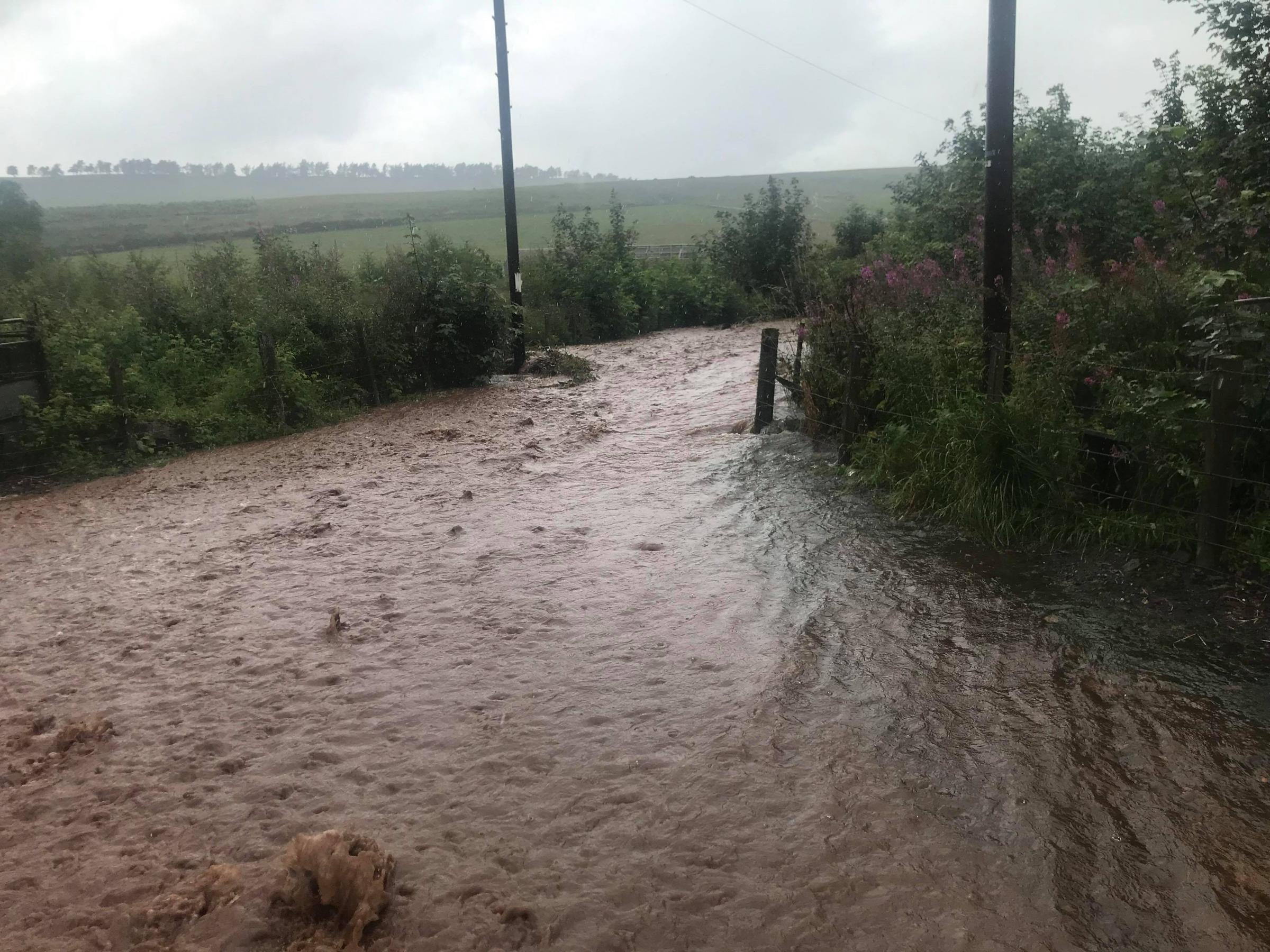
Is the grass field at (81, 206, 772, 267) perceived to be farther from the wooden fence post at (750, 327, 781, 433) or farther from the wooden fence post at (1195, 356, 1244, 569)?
the wooden fence post at (1195, 356, 1244, 569)

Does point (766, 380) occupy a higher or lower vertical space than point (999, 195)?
lower

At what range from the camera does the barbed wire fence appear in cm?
561

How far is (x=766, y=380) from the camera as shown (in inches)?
441

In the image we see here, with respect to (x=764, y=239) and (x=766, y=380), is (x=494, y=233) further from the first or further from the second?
(x=766, y=380)

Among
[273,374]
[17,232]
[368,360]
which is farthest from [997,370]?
[17,232]

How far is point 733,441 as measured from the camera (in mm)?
11328

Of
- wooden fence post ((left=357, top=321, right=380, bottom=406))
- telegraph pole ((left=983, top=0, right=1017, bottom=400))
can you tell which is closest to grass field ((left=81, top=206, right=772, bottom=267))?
wooden fence post ((left=357, top=321, right=380, bottom=406))

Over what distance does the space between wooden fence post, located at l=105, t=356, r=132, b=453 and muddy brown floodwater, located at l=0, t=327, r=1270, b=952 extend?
141 inches

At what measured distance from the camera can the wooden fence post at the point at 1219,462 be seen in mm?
5547

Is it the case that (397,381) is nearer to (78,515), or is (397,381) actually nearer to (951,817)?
(78,515)

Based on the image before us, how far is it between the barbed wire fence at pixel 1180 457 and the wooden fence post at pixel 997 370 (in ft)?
0.14

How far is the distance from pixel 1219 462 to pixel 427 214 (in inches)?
3007

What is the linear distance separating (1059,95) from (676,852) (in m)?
21.6

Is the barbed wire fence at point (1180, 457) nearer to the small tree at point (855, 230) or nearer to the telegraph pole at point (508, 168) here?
the telegraph pole at point (508, 168)
